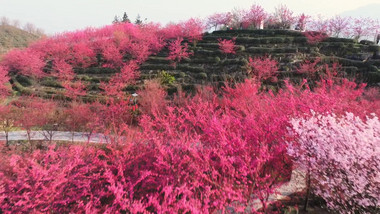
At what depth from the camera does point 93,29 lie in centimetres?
4394

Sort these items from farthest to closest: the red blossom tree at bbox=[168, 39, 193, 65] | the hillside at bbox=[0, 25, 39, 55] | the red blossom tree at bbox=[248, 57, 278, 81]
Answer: the hillside at bbox=[0, 25, 39, 55], the red blossom tree at bbox=[168, 39, 193, 65], the red blossom tree at bbox=[248, 57, 278, 81]

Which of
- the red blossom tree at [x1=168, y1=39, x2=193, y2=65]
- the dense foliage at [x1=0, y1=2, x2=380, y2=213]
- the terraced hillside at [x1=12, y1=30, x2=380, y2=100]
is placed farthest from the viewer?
the red blossom tree at [x1=168, y1=39, x2=193, y2=65]

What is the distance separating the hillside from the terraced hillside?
36757mm

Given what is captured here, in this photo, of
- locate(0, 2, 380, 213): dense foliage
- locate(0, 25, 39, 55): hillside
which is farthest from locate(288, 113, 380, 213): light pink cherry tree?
locate(0, 25, 39, 55): hillside

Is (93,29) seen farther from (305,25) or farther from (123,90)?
(305,25)

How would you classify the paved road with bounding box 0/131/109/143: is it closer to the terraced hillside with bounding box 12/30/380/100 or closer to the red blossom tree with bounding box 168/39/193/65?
the terraced hillside with bounding box 12/30/380/100

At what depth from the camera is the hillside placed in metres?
54.8

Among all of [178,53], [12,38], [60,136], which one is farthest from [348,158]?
[12,38]

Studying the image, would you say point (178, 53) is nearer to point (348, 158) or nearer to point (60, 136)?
point (60, 136)

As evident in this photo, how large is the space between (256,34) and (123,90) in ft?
80.9

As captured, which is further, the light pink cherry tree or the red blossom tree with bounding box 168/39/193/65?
the red blossom tree with bounding box 168/39/193/65

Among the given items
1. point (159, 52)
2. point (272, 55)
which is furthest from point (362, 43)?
point (159, 52)

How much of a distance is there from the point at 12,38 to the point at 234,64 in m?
65.9

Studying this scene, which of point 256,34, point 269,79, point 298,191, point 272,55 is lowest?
point 298,191
